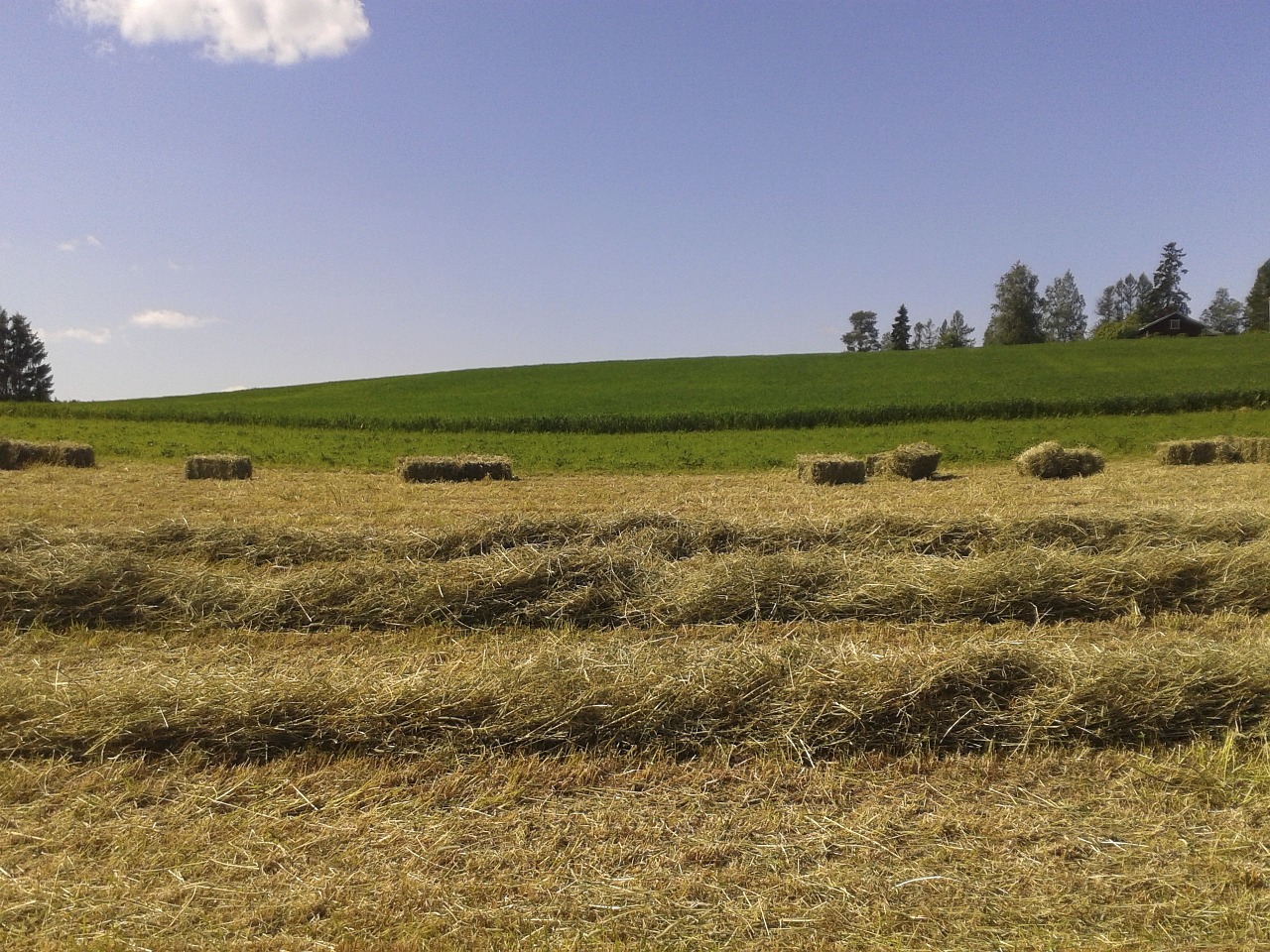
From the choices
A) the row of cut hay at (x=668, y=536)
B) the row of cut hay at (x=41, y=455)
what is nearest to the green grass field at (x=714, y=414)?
the row of cut hay at (x=41, y=455)

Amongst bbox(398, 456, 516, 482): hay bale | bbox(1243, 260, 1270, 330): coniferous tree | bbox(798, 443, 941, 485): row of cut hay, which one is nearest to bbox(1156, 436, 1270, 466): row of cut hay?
bbox(798, 443, 941, 485): row of cut hay

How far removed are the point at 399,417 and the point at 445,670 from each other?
97.8 ft

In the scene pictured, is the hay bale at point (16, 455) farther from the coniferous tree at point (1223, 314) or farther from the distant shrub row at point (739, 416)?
the coniferous tree at point (1223, 314)

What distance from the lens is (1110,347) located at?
55500mm

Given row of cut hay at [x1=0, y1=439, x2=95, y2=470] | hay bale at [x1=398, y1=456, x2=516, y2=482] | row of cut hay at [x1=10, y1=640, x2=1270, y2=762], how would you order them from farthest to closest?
row of cut hay at [x1=0, y1=439, x2=95, y2=470]
hay bale at [x1=398, y1=456, x2=516, y2=482]
row of cut hay at [x1=10, y1=640, x2=1270, y2=762]

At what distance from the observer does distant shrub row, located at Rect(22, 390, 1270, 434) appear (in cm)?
3116

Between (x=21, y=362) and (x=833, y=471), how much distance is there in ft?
299

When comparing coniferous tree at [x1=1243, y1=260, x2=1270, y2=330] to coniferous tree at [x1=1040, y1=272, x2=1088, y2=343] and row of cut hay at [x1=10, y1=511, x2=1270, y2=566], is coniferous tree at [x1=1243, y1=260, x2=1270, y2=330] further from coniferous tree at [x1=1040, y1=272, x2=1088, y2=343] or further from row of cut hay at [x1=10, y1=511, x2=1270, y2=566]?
row of cut hay at [x1=10, y1=511, x2=1270, y2=566]

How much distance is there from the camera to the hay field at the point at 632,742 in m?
2.70

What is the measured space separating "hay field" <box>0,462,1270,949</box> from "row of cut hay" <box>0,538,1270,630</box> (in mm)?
30

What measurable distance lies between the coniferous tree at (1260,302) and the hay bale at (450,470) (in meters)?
104

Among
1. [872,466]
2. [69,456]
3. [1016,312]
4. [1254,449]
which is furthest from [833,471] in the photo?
[1016,312]

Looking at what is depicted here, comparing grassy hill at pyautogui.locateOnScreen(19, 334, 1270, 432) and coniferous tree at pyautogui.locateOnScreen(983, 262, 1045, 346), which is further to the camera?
coniferous tree at pyautogui.locateOnScreen(983, 262, 1045, 346)

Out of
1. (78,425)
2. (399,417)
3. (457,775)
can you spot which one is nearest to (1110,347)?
(399,417)
